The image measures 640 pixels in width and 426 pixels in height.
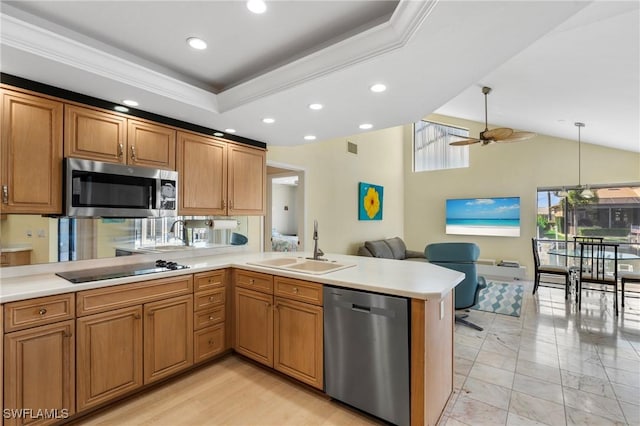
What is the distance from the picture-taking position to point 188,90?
7.80 ft

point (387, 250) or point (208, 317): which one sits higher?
point (387, 250)

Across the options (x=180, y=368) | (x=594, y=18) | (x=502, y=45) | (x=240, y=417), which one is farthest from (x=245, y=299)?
(x=594, y=18)

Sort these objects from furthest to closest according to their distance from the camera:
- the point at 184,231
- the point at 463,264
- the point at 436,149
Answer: the point at 436,149, the point at 463,264, the point at 184,231

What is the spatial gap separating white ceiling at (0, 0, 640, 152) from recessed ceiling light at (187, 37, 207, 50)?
0.17 ft

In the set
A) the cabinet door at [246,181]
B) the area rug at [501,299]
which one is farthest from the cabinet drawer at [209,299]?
the area rug at [501,299]

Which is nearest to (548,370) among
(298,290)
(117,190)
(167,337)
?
(298,290)

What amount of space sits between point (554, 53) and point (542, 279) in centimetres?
512

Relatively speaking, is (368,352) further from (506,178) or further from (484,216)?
(506,178)

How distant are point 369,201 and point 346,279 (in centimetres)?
454

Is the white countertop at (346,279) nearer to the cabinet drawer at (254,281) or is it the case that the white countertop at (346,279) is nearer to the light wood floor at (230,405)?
the cabinet drawer at (254,281)

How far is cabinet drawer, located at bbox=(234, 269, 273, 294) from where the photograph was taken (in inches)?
99.6

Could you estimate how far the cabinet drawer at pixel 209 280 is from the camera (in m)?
2.60

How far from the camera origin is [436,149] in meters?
7.60

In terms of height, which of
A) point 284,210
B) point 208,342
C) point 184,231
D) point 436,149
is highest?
point 436,149
